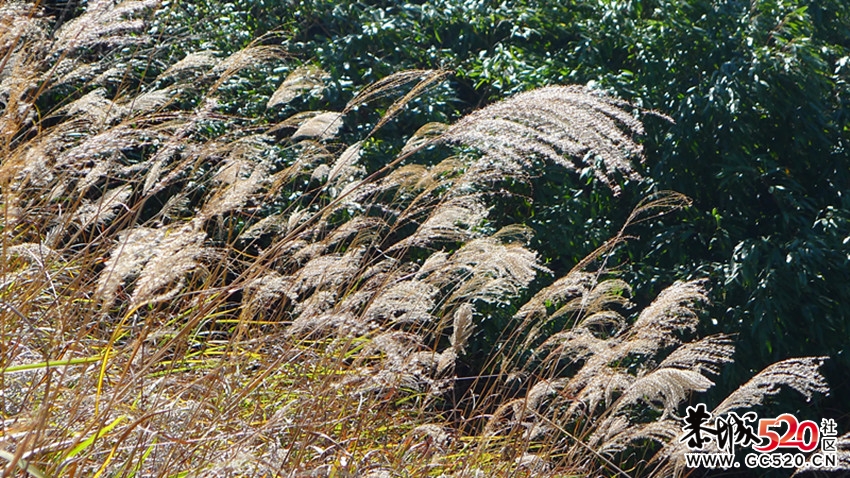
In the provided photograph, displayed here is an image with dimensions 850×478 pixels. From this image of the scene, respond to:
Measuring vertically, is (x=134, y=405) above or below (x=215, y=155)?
below

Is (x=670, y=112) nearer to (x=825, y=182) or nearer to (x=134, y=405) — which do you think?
(x=825, y=182)

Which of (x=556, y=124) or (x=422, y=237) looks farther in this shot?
(x=422, y=237)

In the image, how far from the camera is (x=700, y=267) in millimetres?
4453

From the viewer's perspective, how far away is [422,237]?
3125mm

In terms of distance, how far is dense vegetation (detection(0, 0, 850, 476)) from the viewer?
2.56 m

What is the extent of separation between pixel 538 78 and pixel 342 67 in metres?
1.18

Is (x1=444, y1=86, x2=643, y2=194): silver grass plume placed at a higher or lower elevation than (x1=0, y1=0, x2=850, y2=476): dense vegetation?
higher

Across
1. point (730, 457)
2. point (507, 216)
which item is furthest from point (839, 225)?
point (507, 216)

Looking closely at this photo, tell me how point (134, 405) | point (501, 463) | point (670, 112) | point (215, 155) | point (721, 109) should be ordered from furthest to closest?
point (670, 112)
point (721, 109)
point (215, 155)
point (501, 463)
point (134, 405)

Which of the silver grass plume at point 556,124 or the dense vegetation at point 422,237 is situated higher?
A: the silver grass plume at point 556,124

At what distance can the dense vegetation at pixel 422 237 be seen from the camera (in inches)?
101

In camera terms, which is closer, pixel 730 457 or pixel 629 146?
pixel 629 146

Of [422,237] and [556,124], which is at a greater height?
[556,124]

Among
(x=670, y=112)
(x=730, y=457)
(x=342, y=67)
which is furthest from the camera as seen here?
(x=342, y=67)
